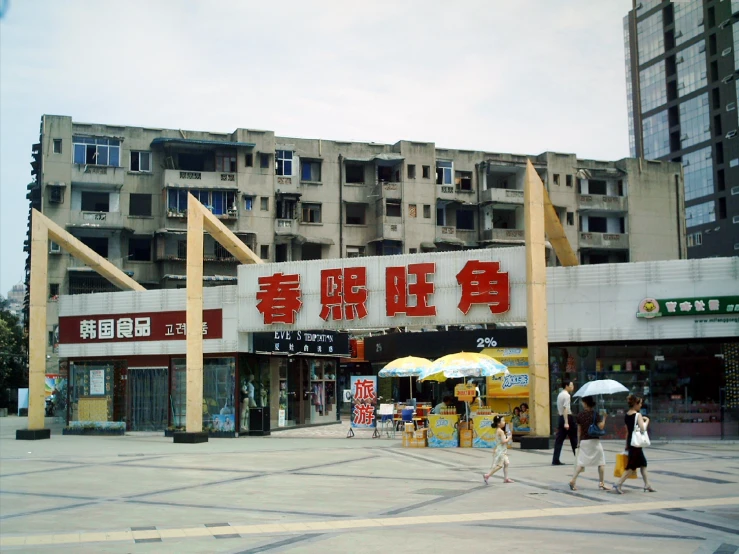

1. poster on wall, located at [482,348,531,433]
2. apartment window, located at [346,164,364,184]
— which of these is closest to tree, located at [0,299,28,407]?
apartment window, located at [346,164,364,184]

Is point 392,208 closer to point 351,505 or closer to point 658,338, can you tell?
point 658,338

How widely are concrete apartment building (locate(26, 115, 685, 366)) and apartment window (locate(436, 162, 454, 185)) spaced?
125 millimetres

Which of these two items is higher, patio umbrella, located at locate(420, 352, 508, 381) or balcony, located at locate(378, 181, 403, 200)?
balcony, located at locate(378, 181, 403, 200)

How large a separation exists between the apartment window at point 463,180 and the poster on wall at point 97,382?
1501 inches

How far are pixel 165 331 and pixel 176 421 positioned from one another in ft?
11.4

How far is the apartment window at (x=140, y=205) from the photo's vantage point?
204 ft

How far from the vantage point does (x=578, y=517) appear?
13281 millimetres

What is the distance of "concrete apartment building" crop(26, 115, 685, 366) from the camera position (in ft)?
197

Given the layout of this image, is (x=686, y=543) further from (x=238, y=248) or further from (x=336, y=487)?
(x=238, y=248)

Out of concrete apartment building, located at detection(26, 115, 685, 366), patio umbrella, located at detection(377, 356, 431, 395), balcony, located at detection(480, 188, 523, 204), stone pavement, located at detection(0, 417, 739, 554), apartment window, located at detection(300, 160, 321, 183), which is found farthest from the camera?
balcony, located at detection(480, 188, 523, 204)

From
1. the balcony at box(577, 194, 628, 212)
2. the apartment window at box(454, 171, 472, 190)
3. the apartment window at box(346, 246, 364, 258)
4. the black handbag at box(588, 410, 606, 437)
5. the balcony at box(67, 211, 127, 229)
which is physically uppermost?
the apartment window at box(454, 171, 472, 190)

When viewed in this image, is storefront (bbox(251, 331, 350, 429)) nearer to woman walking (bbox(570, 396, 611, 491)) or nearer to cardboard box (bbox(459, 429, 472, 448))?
cardboard box (bbox(459, 429, 472, 448))

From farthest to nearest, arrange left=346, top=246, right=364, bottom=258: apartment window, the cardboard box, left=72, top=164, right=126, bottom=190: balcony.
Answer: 1. left=346, top=246, right=364, bottom=258: apartment window
2. left=72, top=164, right=126, bottom=190: balcony
3. the cardboard box

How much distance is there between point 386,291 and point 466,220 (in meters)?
39.4
